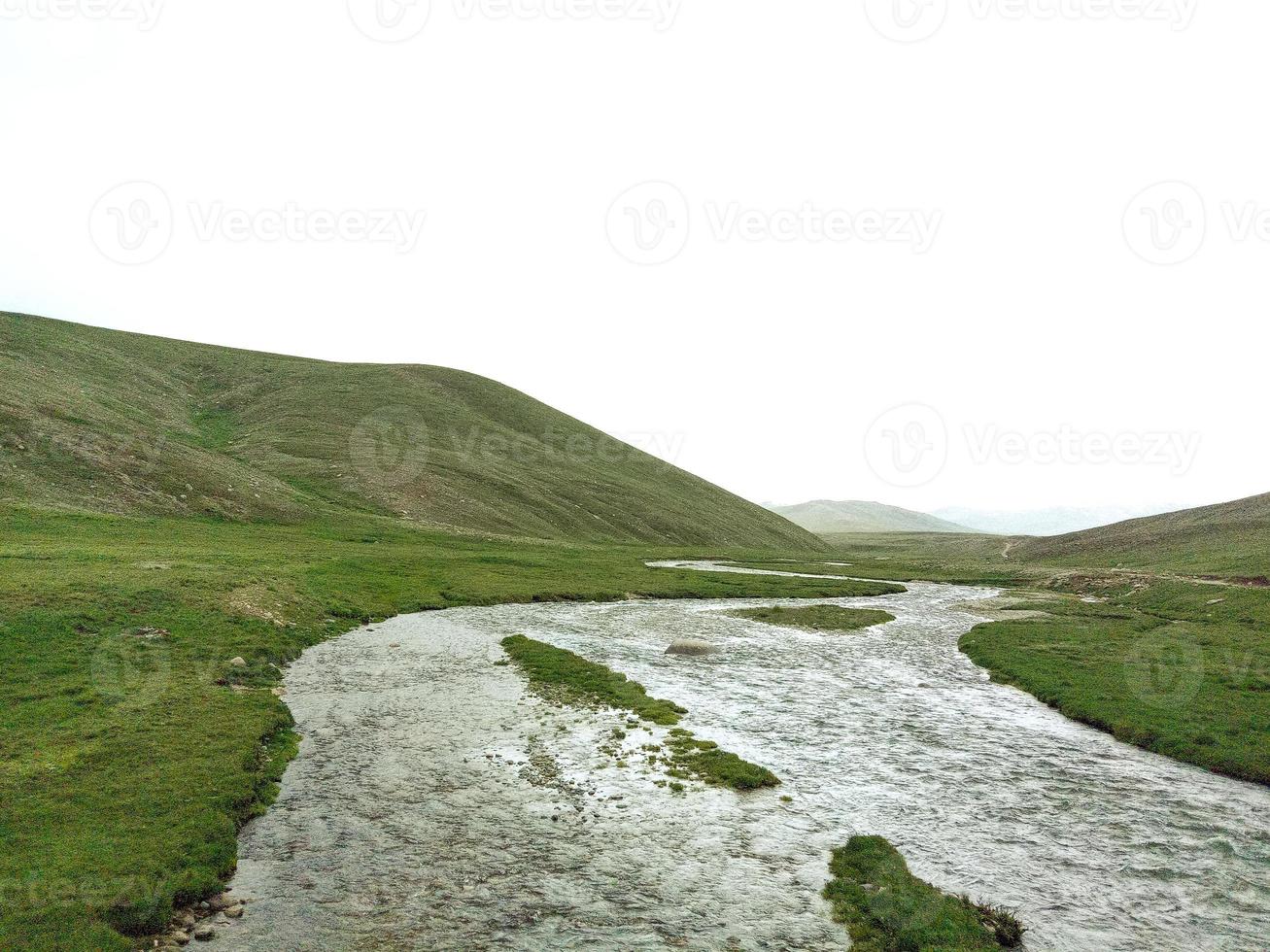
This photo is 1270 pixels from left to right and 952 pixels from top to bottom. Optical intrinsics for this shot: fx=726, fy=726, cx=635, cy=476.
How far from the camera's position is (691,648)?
4503 centimetres

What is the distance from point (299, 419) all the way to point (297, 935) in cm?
15433

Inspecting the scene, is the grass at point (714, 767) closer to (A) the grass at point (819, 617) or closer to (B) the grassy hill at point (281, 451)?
(A) the grass at point (819, 617)

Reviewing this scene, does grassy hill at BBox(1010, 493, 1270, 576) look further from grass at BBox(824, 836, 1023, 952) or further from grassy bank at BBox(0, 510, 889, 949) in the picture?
grass at BBox(824, 836, 1023, 952)

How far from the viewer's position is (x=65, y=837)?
53.7 feet

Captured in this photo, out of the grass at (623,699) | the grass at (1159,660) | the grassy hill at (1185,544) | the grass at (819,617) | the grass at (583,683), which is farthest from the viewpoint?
the grassy hill at (1185,544)

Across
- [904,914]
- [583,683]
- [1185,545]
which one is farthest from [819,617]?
[1185,545]

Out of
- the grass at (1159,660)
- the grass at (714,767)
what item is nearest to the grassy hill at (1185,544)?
the grass at (1159,660)

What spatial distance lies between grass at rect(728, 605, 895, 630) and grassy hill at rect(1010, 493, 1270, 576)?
46.5 metres

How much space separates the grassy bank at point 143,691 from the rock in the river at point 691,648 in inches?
840

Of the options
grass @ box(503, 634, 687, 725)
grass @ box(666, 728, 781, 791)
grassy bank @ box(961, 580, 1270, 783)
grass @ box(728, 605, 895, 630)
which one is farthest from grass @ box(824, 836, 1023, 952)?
grass @ box(728, 605, 895, 630)

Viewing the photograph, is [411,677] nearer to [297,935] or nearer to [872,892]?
[297,935]

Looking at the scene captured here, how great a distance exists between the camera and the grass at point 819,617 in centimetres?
5916

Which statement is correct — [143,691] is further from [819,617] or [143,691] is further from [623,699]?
[819,617]

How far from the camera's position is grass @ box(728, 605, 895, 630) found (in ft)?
194
